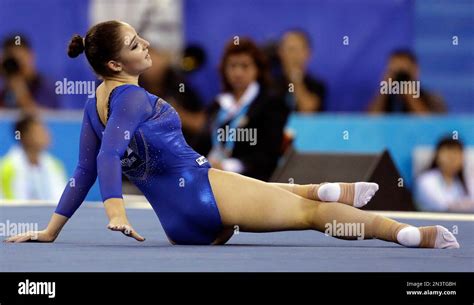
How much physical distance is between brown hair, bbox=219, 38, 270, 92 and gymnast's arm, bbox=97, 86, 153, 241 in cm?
375

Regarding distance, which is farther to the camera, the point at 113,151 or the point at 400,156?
the point at 400,156

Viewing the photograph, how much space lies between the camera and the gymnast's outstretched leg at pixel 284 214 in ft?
20.1

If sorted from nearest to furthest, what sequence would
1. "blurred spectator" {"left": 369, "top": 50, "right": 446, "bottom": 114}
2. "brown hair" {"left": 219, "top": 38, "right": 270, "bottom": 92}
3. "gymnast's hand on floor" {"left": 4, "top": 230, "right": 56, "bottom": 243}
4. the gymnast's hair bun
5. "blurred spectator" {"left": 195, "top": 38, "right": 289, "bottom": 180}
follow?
the gymnast's hair bun < "gymnast's hand on floor" {"left": 4, "top": 230, "right": 56, "bottom": 243} < "brown hair" {"left": 219, "top": 38, "right": 270, "bottom": 92} < "blurred spectator" {"left": 195, "top": 38, "right": 289, "bottom": 180} < "blurred spectator" {"left": 369, "top": 50, "right": 446, "bottom": 114}

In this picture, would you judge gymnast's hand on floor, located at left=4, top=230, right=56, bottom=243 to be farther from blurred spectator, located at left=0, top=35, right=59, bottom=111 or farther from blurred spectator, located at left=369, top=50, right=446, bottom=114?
blurred spectator, located at left=0, top=35, right=59, bottom=111

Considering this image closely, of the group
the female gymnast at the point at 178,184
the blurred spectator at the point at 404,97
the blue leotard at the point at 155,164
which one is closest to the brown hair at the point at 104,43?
the female gymnast at the point at 178,184

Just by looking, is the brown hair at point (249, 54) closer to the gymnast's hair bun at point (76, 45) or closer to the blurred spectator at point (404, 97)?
the blurred spectator at point (404, 97)

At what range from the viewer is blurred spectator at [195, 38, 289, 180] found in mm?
9828

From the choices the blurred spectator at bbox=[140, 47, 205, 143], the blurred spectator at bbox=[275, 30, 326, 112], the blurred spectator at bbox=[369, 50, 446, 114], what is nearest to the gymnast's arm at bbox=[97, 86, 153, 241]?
the blurred spectator at bbox=[140, 47, 205, 143]

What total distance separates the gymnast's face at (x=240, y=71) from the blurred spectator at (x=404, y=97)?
1735 mm

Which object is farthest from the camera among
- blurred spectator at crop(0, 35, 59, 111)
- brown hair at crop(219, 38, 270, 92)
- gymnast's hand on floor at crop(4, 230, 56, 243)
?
blurred spectator at crop(0, 35, 59, 111)

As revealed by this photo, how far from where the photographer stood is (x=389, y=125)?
1070 centimetres
